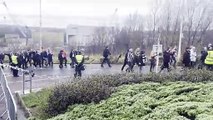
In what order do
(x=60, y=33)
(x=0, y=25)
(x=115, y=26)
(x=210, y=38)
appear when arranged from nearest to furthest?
1. (x=210, y=38)
2. (x=115, y=26)
3. (x=0, y=25)
4. (x=60, y=33)

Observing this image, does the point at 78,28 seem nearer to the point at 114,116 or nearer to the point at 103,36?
the point at 103,36

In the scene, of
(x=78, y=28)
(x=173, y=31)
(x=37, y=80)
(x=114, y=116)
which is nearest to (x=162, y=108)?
(x=114, y=116)

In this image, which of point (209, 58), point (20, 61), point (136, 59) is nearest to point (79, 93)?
point (209, 58)

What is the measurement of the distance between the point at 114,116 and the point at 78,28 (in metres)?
62.0

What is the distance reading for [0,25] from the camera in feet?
218

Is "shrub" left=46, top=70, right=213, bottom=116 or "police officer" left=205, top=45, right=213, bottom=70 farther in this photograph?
"police officer" left=205, top=45, right=213, bottom=70

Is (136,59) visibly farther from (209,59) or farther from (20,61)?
(20,61)

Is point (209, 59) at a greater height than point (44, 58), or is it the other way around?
point (209, 59)

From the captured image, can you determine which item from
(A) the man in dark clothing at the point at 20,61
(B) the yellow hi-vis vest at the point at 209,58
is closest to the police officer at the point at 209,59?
(B) the yellow hi-vis vest at the point at 209,58

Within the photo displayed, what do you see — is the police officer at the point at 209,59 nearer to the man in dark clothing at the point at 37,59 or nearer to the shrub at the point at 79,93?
the shrub at the point at 79,93

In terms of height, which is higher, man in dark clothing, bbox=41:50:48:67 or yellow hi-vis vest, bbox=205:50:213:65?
yellow hi-vis vest, bbox=205:50:213:65

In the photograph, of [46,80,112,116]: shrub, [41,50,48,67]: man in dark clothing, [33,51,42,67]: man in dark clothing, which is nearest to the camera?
[46,80,112,116]: shrub

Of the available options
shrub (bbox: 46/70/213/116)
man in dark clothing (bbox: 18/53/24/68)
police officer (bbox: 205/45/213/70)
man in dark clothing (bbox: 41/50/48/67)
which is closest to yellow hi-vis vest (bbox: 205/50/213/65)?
police officer (bbox: 205/45/213/70)

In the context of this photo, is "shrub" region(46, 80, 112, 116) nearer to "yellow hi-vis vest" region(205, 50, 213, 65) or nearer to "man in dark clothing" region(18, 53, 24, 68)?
"yellow hi-vis vest" region(205, 50, 213, 65)
